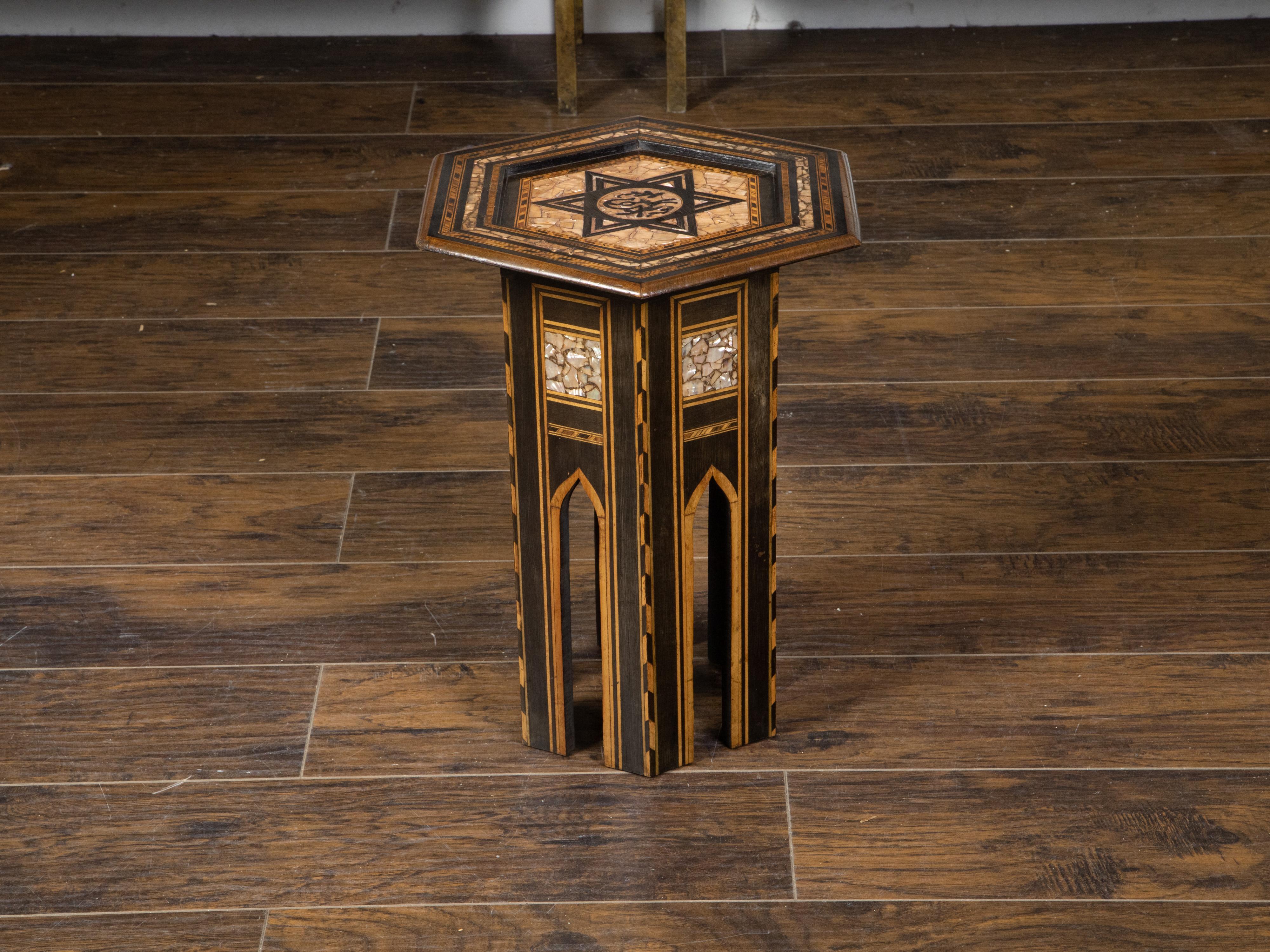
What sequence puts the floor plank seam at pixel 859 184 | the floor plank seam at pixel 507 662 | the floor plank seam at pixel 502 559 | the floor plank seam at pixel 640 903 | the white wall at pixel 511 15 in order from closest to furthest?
the floor plank seam at pixel 640 903 < the floor plank seam at pixel 507 662 < the floor plank seam at pixel 502 559 < the floor plank seam at pixel 859 184 < the white wall at pixel 511 15

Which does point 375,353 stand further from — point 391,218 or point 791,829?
point 791,829

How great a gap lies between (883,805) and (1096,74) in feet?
7.21

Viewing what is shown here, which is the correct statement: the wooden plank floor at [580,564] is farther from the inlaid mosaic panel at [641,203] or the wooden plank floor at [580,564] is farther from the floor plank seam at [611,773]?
the inlaid mosaic panel at [641,203]

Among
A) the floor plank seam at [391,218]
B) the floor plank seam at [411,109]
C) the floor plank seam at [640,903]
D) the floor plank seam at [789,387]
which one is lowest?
the floor plank seam at [640,903]

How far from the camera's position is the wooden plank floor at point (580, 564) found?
154 cm

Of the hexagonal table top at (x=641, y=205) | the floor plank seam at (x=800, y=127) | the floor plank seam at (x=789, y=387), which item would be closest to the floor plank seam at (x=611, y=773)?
the hexagonal table top at (x=641, y=205)

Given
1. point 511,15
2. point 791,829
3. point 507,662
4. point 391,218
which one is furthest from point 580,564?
point 511,15

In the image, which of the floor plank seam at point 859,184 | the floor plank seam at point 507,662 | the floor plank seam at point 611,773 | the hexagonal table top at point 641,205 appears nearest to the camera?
the hexagonal table top at point 641,205

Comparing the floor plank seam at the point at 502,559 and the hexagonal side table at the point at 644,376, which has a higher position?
the hexagonal side table at the point at 644,376

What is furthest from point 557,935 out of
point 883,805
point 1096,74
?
point 1096,74

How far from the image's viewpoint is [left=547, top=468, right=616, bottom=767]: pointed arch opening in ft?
5.10

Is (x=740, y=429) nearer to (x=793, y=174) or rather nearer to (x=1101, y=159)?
(x=793, y=174)

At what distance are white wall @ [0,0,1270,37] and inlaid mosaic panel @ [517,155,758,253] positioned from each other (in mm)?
2044

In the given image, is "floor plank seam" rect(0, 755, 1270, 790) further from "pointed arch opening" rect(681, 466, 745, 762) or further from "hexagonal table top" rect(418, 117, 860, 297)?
"hexagonal table top" rect(418, 117, 860, 297)
